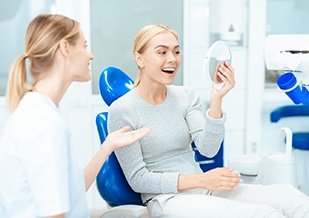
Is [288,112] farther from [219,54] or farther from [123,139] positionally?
[123,139]

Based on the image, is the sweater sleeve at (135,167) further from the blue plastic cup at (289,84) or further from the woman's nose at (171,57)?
the blue plastic cup at (289,84)

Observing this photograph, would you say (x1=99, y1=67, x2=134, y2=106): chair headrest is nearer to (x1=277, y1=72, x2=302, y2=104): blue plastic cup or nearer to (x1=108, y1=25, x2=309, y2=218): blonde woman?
(x1=108, y1=25, x2=309, y2=218): blonde woman

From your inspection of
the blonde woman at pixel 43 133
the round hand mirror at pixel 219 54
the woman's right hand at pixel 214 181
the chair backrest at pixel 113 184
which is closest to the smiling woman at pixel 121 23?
the chair backrest at pixel 113 184

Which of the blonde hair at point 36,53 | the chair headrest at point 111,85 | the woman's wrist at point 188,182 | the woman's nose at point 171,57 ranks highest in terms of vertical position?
the blonde hair at point 36,53

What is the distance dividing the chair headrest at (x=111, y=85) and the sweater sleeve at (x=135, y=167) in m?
0.21

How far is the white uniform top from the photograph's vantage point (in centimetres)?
111

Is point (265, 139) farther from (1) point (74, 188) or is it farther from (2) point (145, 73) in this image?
(1) point (74, 188)

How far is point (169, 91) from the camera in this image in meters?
1.90

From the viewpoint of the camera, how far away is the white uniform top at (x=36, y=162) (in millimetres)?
1109

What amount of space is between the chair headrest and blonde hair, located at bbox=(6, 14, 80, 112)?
0.66 m

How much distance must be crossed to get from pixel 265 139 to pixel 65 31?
2124mm

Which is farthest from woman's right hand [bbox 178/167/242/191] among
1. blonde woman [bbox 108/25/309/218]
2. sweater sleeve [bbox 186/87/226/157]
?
sweater sleeve [bbox 186/87/226/157]

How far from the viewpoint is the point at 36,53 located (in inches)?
49.5

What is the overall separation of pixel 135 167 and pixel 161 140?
149mm
